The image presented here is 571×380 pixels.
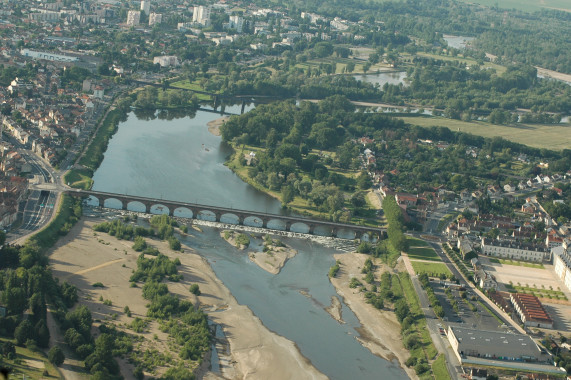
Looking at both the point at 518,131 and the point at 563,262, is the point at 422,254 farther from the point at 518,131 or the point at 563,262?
the point at 518,131

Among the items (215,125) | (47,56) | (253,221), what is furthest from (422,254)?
(47,56)

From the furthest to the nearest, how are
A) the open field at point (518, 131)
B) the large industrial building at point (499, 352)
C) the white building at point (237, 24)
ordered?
the white building at point (237, 24) → the open field at point (518, 131) → the large industrial building at point (499, 352)

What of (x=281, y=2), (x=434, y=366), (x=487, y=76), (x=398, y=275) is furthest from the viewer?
Answer: (x=281, y=2)

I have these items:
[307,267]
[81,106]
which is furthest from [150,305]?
[81,106]

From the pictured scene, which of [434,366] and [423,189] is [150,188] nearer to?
[423,189]

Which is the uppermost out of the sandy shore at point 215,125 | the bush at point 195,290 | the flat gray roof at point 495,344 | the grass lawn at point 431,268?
the flat gray roof at point 495,344

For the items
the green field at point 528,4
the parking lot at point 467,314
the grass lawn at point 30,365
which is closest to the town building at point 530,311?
the parking lot at point 467,314

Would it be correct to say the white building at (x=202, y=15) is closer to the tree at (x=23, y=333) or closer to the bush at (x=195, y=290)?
the bush at (x=195, y=290)
